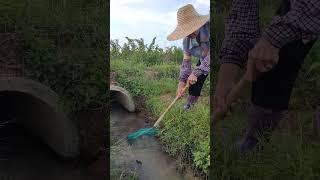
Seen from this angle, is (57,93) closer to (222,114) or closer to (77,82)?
(77,82)

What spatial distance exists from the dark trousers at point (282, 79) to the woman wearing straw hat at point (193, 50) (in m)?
0.39

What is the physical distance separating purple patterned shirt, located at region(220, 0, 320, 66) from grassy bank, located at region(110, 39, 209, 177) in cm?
32

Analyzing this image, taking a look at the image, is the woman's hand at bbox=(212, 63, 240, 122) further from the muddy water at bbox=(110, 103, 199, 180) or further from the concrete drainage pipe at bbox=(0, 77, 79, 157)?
the concrete drainage pipe at bbox=(0, 77, 79, 157)

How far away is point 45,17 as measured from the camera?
13.4 feet

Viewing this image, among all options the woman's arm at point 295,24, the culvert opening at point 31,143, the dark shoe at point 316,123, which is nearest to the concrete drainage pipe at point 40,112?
the culvert opening at point 31,143

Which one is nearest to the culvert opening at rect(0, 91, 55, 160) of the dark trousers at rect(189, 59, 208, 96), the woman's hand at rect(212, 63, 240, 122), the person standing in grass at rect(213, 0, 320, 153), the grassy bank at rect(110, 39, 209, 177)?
the grassy bank at rect(110, 39, 209, 177)

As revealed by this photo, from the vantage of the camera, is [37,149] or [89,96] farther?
[37,149]

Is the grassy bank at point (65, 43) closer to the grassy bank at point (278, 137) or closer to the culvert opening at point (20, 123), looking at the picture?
the culvert opening at point (20, 123)

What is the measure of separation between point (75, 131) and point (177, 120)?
30.5 inches

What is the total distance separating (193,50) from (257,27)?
0.48 m

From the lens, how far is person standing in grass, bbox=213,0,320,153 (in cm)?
378

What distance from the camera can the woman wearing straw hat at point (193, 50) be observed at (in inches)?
154

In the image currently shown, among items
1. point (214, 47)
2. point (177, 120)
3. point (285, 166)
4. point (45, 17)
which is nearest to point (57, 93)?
point (45, 17)

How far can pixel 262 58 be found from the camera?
12.6ft
